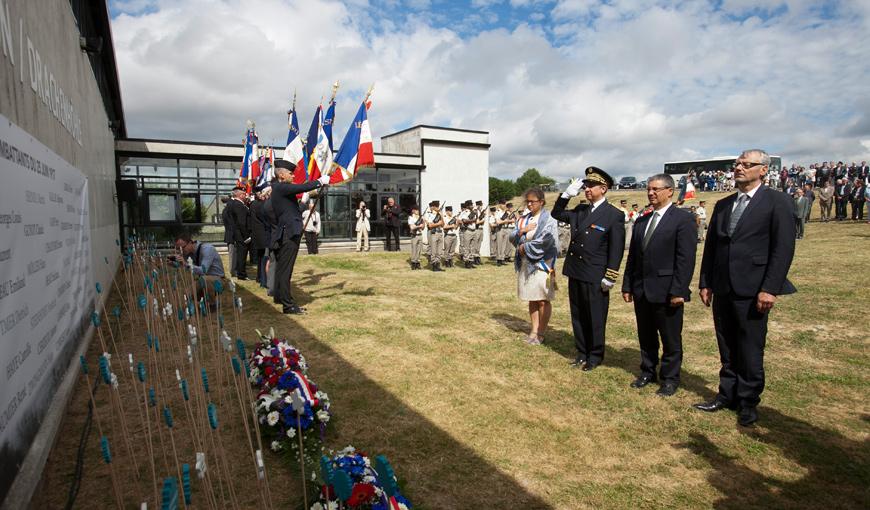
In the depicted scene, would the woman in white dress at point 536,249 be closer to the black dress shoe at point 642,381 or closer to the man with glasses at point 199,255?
the black dress shoe at point 642,381

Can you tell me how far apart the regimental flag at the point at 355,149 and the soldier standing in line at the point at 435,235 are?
601 centimetres

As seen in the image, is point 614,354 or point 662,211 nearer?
point 662,211

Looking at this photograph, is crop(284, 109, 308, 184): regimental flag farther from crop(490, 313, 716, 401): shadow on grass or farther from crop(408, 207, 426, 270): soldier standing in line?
crop(408, 207, 426, 270): soldier standing in line

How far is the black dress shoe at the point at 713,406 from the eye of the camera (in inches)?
159

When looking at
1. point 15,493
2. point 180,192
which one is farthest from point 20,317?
point 180,192

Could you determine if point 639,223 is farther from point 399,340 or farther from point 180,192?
point 180,192

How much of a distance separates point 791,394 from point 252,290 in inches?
329

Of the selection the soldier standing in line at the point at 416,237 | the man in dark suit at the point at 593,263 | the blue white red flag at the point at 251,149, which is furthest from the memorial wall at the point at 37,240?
the soldier standing in line at the point at 416,237

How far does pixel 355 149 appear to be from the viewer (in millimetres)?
7777

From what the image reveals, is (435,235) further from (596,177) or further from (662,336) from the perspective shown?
(662,336)

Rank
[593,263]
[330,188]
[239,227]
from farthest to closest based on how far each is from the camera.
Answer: [330,188], [239,227], [593,263]

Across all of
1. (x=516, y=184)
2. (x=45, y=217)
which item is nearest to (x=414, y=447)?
(x=45, y=217)

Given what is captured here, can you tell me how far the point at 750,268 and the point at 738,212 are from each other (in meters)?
0.47

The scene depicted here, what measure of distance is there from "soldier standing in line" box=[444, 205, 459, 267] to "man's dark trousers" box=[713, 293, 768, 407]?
34.6 ft
